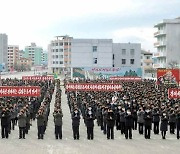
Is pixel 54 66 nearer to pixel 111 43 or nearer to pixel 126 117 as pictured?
pixel 111 43

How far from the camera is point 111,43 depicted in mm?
83438

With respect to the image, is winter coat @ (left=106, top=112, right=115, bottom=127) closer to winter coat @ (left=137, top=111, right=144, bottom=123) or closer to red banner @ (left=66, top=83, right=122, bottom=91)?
winter coat @ (left=137, top=111, right=144, bottom=123)

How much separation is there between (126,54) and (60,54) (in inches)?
1971

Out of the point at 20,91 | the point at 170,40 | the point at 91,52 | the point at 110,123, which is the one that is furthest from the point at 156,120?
the point at 91,52

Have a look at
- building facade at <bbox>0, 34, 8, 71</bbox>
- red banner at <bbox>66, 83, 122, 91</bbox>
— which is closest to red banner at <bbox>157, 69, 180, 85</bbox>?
red banner at <bbox>66, 83, 122, 91</bbox>

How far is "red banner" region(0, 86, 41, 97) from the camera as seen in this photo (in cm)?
2380

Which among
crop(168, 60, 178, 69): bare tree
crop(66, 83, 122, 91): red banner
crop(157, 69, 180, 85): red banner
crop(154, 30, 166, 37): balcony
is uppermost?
crop(154, 30, 166, 37): balcony

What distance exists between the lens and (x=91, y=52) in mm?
80500

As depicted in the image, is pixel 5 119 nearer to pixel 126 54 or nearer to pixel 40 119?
pixel 40 119

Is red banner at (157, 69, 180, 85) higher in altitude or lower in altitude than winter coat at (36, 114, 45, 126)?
higher

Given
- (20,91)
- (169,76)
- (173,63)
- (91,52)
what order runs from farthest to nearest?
(91,52) < (173,63) < (169,76) < (20,91)

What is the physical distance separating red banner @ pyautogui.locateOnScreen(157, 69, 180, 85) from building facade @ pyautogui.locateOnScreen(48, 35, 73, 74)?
310ft

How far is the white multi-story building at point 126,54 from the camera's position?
3403 inches

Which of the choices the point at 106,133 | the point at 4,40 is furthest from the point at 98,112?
the point at 4,40
